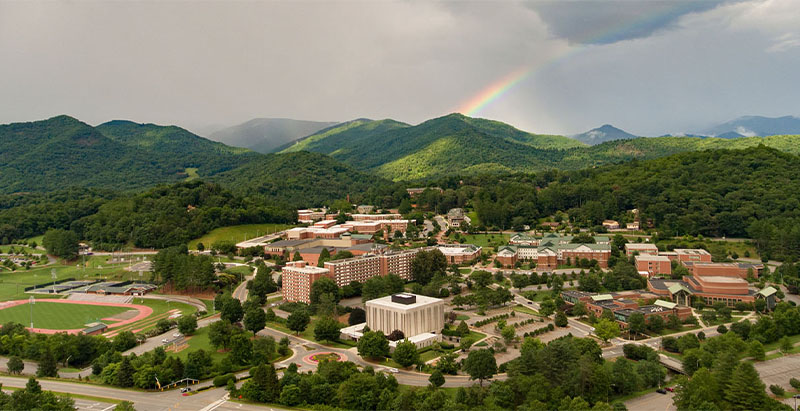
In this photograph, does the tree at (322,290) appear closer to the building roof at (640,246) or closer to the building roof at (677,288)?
the building roof at (677,288)

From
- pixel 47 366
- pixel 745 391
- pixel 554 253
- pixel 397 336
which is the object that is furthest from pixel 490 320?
pixel 47 366

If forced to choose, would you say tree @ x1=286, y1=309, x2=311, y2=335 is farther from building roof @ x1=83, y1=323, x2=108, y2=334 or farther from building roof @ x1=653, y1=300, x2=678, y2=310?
building roof @ x1=653, y1=300, x2=678, y2=310

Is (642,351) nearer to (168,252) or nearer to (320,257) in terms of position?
(320,257)

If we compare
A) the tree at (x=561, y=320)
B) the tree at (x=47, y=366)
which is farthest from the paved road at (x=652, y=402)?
the tree at (x=47, y=366)

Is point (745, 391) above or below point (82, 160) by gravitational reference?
below

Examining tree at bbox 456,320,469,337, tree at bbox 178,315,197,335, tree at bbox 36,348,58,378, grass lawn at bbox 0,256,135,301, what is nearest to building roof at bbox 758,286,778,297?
tree at bbox 456,320,469,337

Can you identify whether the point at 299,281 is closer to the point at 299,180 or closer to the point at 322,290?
the point at 322,290

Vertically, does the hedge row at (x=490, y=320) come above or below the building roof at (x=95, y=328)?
below
